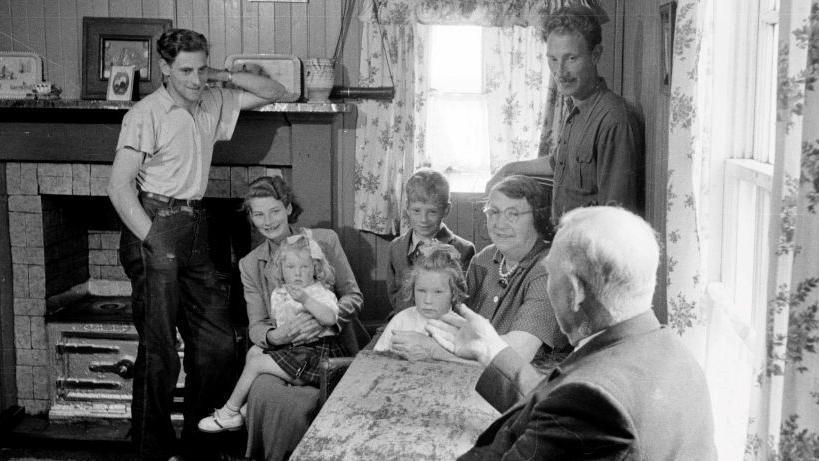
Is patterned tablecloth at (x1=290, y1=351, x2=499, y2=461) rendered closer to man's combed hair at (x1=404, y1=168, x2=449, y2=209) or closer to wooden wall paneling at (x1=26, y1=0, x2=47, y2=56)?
man's combed hair at (x1=404, y1=168, x2=449, y2=209)

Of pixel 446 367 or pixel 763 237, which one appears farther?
pixel 446 367

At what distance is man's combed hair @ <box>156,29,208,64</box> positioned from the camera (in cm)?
381

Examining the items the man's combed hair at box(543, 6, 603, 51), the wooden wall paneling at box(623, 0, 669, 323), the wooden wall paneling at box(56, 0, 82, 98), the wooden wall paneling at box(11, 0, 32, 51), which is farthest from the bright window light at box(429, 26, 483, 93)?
the wooden wall paneling at box(11, 0, 32, 51)

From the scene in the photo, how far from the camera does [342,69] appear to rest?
15.0ft

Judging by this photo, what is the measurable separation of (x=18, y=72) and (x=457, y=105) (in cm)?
212

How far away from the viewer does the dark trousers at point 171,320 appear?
3.85m

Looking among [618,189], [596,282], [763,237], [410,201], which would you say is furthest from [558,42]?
[596,282]

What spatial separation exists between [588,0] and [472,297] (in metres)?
1.61

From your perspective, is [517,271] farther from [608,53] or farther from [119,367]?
[119,367]

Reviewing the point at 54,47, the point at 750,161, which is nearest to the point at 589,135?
the point at 750,161

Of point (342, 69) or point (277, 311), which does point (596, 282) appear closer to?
point (277, 311)

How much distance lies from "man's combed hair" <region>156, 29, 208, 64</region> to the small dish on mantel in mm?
535

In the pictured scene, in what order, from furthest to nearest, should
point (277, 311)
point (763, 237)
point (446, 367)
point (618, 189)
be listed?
point (277, 311) < point (618, 189) < point (446, 367) < point (763, 237)

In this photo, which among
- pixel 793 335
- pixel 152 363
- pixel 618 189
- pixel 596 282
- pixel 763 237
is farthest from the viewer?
pixel 152 363
